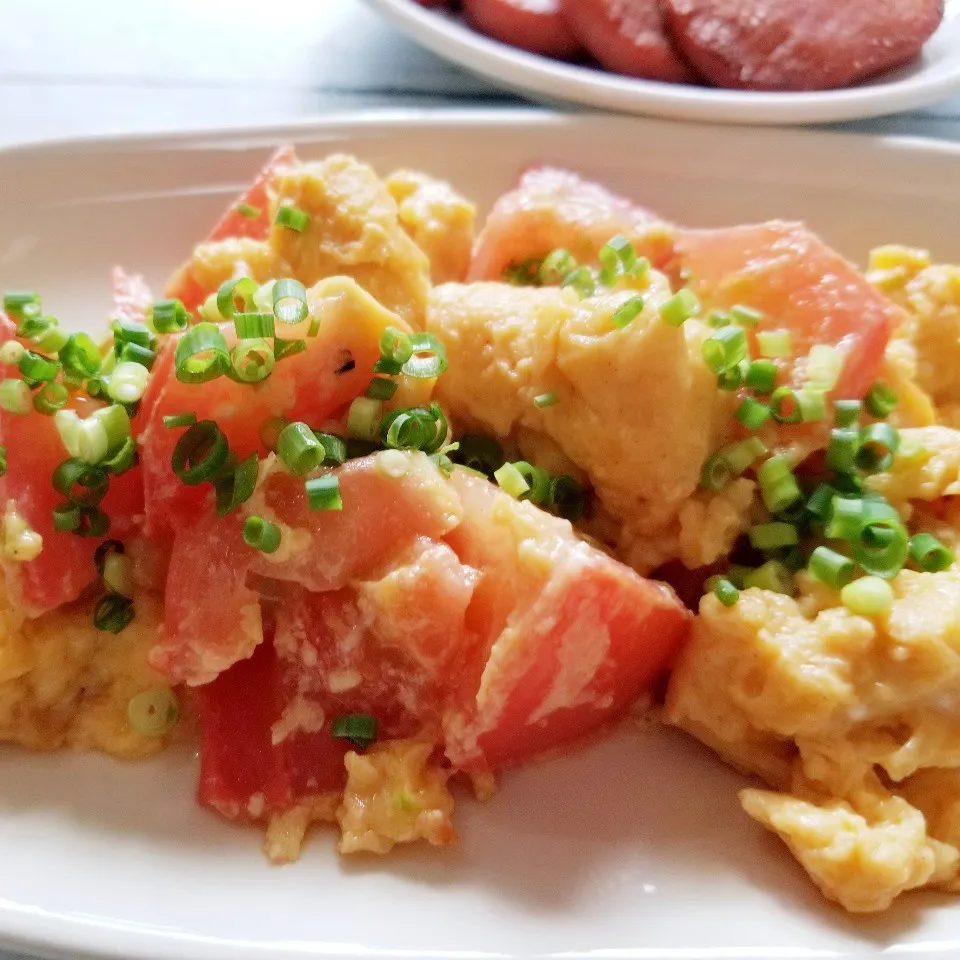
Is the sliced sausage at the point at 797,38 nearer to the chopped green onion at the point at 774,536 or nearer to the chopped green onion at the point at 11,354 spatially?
the chopped green onion at the point at 774,536

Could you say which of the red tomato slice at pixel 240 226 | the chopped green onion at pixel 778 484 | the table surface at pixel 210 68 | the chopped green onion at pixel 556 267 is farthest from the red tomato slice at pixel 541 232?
the table surface at pixel 210 68

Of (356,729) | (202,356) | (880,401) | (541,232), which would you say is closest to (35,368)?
(202,356)

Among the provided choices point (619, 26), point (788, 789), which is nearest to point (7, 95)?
point (619, 26)

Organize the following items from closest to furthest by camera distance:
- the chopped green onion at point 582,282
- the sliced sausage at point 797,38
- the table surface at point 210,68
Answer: the chopped green onion at point 582,282, the sliced sausage at point 797,38, the table surface at point 210,68

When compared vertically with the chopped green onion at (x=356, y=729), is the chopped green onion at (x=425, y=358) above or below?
above

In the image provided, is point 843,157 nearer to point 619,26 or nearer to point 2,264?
point 619,26

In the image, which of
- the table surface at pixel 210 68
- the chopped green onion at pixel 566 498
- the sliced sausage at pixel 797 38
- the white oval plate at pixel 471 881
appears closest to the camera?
the white oval plate at pixel 471 881

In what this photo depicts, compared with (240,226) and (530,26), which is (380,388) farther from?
(530,26)
